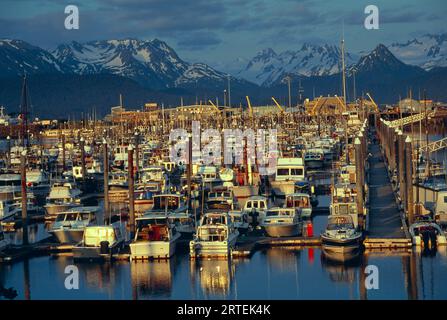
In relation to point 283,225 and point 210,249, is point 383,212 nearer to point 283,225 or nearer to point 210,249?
point 283,225

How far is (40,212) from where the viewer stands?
33.1 metres

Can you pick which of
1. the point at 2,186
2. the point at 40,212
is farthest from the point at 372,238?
the point at 2,186

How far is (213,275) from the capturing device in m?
22.9

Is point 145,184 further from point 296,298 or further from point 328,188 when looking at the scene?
point 296,298

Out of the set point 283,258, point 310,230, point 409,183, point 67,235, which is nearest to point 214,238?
point 283,258

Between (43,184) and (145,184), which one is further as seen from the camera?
(43,184)

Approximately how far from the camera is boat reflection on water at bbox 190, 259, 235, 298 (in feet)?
71.3

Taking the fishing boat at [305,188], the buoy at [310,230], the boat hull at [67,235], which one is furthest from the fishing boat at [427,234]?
the fishing boat at [305,188]

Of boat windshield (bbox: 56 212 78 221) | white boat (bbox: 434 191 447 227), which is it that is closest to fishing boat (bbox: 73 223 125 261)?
boat windshield (bbox: 56 212 78 221)

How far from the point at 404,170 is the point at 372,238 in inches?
169

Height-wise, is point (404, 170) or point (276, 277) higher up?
point (404, 170)

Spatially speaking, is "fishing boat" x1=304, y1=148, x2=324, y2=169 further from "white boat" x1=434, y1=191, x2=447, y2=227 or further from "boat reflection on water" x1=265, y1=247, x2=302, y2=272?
"boat reflection on water" x1=265, y1=247, x2=302, y2=272

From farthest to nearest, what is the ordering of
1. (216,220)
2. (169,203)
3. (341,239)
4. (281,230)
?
(169,203) → (281,230) → (216,220) → (341,239)

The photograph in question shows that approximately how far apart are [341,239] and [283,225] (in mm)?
2626
